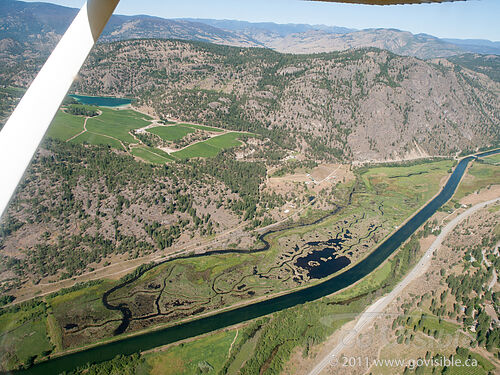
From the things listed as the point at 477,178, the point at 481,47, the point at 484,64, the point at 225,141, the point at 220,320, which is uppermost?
the point at 481,47

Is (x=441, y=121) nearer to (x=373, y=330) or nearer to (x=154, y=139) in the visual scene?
(x=154, y=139)

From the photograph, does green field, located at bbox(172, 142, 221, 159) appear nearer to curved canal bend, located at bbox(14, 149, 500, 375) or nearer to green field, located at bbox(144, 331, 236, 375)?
curved canal bend, located at bbox(14, 149, 500, 375)

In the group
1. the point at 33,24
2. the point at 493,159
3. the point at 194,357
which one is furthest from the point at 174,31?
the point at 33,24

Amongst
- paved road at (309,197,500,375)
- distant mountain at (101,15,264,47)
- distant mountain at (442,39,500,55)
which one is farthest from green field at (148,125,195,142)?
distant mountain at (442,39,500,55)

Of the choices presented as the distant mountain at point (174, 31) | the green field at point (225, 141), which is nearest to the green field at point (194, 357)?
the green field at point (225, 141)

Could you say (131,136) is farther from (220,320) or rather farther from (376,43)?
(376,43)

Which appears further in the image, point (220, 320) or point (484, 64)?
point (484, 64)

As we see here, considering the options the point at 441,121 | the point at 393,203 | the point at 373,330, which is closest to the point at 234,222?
the point at 373,330
